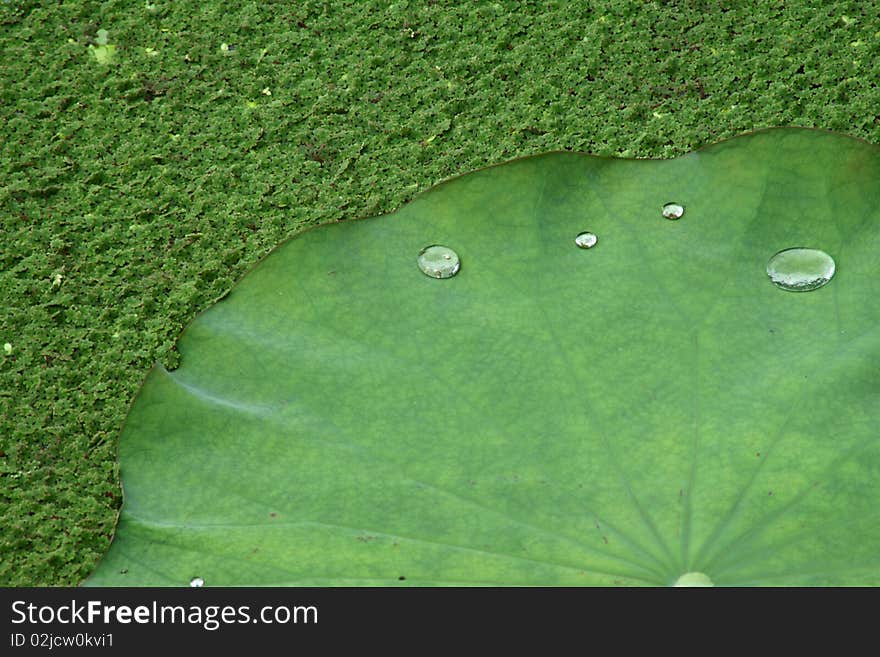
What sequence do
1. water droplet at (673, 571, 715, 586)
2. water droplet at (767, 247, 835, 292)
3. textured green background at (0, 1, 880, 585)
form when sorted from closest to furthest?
water droplet at (673, 571, 715, 586) → water droplet at (767, 247, 835, 292) → textured green background at (0, 1, 880, 585)

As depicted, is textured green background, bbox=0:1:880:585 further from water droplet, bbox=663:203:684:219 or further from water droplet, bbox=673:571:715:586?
water droplet, bbox=673:571:715:586

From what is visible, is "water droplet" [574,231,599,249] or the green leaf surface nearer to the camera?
the green leaf surface

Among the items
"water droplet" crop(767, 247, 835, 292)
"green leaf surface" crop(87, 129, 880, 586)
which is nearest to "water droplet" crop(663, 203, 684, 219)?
"green leaf surface" crop(87, 129, 880, 586)

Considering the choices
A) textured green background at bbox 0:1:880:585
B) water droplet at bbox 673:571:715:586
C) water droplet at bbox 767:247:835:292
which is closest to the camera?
water droplet at bbox 673:571:715:586

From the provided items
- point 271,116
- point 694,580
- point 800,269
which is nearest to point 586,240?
point 800,269
